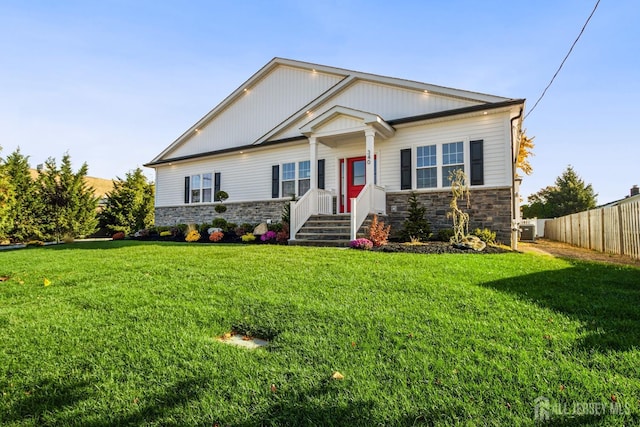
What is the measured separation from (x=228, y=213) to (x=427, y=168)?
357 inches

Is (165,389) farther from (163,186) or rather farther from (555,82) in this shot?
(163,186)

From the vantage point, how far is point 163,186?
57.1 ft

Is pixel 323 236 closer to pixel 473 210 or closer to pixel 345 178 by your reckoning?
pixel 345 178

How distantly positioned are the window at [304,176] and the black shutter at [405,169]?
3.83 meters

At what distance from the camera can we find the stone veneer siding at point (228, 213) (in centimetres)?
1352

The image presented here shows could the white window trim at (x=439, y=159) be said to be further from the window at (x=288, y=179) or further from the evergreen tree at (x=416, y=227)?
the window at (x=288, y=179)

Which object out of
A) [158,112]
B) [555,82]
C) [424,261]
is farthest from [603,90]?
[158,112]

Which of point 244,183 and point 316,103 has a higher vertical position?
point 316,103

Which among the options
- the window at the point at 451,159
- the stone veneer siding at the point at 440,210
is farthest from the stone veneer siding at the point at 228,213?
the window at the point at 451,159

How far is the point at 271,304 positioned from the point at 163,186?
52.9 feet

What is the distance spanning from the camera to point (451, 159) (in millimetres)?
10039

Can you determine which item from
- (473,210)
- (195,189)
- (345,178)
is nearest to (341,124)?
(345,178)

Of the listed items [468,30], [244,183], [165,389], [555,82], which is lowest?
[165,389]

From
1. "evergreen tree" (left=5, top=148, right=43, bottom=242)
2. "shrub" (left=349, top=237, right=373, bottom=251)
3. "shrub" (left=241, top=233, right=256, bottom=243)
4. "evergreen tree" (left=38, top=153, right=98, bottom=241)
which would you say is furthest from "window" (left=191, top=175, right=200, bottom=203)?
"shrub" (left=349, top=237, right=373, bottom=251)
